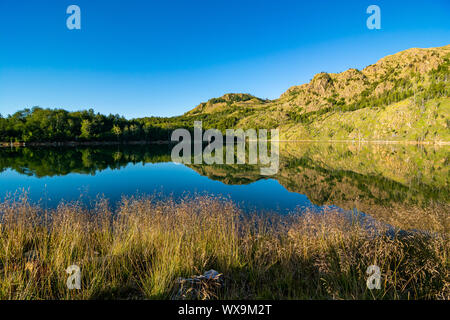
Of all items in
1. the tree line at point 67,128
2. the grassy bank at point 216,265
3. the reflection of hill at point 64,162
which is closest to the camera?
the grassy bank at point 216,265

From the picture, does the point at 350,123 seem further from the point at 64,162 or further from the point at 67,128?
the point at 67,128

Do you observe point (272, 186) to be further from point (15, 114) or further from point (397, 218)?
point (15, 114)

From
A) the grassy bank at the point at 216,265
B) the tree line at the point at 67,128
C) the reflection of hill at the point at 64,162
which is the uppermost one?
the tree line at the point at 67,128

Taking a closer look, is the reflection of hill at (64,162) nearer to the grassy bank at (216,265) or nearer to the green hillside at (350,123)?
the grassy bank at (216,265)

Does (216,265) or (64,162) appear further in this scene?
(64,162)

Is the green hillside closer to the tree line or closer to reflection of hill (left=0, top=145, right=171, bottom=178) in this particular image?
the tree line

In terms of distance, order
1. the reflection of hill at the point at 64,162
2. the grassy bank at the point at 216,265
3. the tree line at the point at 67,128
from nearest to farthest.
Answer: the grassy bank at the point at 216,265
the reflection of hill at the point at 64,162
the tree line at the point at 67,128

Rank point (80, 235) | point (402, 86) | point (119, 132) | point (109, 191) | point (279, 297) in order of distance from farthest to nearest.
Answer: point (402, 86), point (119, 132), point (109, 191), point (80, 235), point (279, 297)

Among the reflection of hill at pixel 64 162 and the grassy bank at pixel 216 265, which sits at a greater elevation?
the reflection of hill at pixel 64 162

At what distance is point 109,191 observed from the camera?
18016 millimetres

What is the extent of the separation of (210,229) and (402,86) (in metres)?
226

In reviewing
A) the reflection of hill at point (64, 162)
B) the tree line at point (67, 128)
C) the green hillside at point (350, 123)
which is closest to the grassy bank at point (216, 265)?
the reflection of hill at point (64, 162)

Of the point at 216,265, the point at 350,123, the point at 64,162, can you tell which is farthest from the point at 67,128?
the point at 350,123
